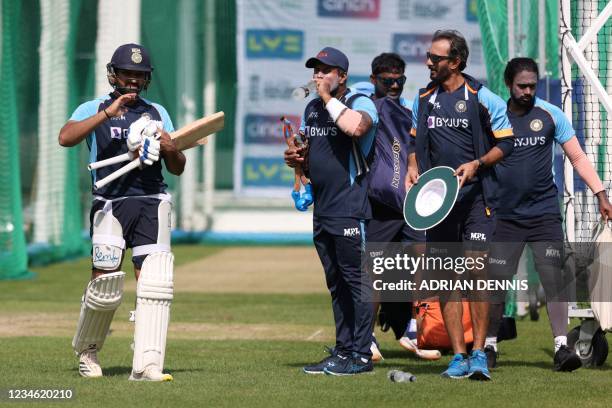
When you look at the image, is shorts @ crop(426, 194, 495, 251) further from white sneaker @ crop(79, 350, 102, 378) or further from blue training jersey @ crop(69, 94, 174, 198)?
white sneaker @ crop(79, 350, 102, 378)

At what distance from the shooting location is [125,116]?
8.82 meters

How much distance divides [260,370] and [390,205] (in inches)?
68.2

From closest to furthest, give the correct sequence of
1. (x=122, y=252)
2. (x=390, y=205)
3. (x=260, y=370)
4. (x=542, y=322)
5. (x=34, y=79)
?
(x=122, y=252) < (x=260, y=370) < (x=390, y=205) < (x=542, y=322) < (x=34, y=79)

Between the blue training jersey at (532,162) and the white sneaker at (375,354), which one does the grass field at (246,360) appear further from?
the blue training jersey at (532,162)

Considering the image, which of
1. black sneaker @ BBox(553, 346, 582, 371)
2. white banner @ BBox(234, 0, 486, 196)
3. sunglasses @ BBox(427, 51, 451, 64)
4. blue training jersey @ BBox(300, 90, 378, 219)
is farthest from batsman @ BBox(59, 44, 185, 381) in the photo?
white banner @ BBox(234, 0, 486, 196)

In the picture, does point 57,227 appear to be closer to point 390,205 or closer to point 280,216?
point 280,216

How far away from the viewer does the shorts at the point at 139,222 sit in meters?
8.78

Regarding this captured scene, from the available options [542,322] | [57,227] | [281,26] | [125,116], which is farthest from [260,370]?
[281,26]

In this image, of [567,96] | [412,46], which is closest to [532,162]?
[567,96]

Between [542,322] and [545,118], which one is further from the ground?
[545,118]

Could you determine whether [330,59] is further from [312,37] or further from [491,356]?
[312,37]

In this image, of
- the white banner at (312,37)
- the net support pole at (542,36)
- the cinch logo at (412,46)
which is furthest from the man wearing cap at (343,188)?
the cinch logo at (412,46)

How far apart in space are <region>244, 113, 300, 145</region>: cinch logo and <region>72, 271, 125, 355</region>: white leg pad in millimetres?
15967

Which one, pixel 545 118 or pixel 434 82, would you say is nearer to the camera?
pixel 434 82
